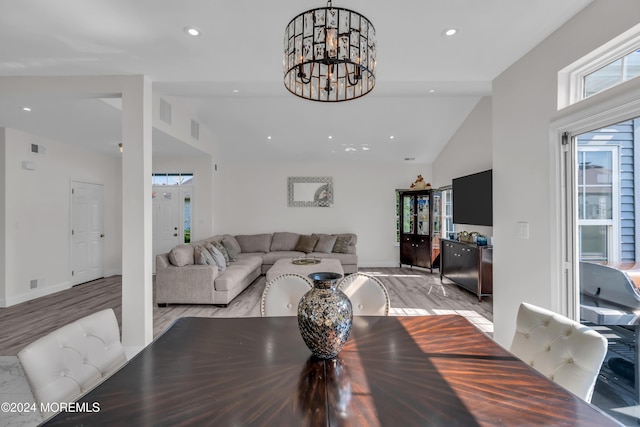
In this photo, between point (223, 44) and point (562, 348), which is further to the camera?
point (223, 44)

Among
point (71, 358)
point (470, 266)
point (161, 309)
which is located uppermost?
point (71, 358)

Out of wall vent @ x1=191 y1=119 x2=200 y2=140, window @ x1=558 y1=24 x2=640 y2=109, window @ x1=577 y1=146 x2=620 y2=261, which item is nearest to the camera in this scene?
window @ x1=558 y1=24 x2=640 y2=109

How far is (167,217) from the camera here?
610 centimetres

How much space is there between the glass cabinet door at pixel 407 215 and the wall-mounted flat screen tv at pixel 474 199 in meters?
1.63

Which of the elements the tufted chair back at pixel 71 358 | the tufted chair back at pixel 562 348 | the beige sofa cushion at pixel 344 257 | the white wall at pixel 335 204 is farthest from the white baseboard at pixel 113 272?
the tufted chair back at pixel 562 348

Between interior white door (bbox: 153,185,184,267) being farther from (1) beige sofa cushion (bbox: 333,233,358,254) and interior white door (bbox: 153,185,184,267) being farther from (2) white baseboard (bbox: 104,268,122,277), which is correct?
(1) beige sofa cushion (bbox: 333,233,358,254)

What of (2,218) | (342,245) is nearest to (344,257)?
(342,245)

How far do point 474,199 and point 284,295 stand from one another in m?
3.60

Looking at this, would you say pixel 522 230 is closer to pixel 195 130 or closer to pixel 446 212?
pixel 446 212

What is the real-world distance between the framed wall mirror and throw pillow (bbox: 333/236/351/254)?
2.93ft

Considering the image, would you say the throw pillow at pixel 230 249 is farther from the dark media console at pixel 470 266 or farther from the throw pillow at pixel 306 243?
the dark media console at pixel 470 266

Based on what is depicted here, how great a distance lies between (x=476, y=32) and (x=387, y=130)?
344 centimetres

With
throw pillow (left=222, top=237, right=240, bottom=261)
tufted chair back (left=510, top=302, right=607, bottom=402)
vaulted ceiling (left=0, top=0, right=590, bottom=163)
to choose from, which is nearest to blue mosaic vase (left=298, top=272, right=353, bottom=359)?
tufted chair back (left=510, top=302, right=607, bottom=402)

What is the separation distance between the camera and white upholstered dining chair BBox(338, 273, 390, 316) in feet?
6.15
